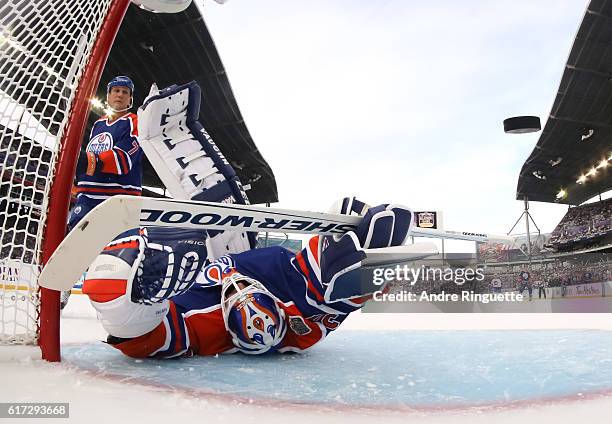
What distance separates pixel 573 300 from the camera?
9.86 metres

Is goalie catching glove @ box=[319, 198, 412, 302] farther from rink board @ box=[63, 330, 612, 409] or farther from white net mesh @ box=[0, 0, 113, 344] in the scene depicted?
white net mesh @ box=[0, 0, 113, 344]

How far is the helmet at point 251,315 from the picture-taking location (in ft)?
4.50

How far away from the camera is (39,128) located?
→ 1.35 m

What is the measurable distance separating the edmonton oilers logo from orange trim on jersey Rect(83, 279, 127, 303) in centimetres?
69

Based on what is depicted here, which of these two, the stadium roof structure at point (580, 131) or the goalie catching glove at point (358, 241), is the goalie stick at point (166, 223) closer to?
the goalie catching glove at point (358, 241)

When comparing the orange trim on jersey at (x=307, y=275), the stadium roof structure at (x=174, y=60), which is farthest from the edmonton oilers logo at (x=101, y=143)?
the stadium roof structure at (x=174, y=60)

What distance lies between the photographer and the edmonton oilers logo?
1.69 m

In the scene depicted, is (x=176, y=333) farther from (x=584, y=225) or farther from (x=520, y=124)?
(x=584, y=225)

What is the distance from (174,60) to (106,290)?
8.72 metres

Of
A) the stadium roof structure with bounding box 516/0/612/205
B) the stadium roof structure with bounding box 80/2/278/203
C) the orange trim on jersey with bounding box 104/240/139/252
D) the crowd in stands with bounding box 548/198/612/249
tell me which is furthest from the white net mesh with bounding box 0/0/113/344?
the crowd in stands with bounding box 548/198/612/249

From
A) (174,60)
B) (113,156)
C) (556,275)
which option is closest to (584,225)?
(556,275)

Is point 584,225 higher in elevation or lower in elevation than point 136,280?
higher

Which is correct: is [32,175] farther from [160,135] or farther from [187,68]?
[187,68]

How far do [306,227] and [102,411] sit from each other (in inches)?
21.6
